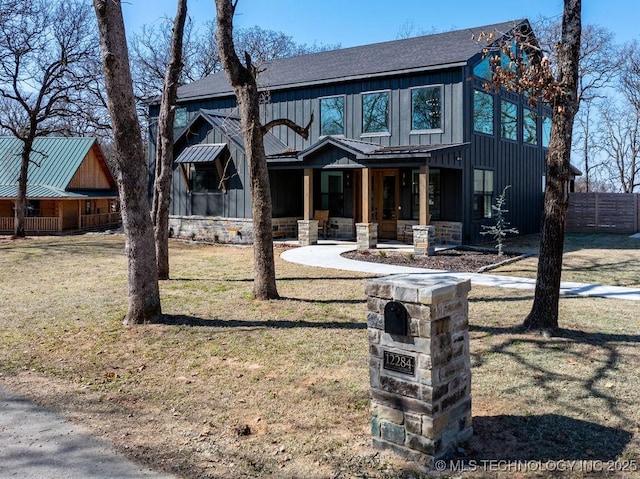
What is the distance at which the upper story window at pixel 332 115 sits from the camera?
1841 cm

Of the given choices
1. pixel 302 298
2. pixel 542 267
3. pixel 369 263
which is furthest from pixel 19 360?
pixel 369 263

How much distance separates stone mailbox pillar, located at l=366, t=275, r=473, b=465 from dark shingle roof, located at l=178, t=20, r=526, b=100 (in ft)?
42.3

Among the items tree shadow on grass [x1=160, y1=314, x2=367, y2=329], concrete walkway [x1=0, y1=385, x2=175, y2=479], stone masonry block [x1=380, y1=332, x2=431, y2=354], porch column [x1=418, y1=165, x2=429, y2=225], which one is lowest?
concrete walkway [x1=0, y1=385, x2=175, y2=479]

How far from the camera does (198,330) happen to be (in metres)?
7.05

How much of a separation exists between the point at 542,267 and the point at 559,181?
1022mm

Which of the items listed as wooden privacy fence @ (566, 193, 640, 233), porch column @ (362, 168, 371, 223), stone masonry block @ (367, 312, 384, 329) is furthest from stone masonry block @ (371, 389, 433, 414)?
wooden privacy fence @ (566, 193, 640, 233)

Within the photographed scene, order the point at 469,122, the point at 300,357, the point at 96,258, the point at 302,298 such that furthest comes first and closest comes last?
the point at 469,122 → the point at 96,258 → the point at 302,298 → the point at 300,357

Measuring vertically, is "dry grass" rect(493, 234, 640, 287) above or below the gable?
below

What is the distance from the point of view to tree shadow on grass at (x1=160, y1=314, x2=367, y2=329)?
23.6 ft

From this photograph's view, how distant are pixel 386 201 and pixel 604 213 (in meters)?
11.4

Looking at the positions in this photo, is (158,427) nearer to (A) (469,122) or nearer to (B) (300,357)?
(B) (300,357)

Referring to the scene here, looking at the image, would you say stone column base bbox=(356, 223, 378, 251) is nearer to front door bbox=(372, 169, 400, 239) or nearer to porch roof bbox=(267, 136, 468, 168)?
porch roof bbox=(267, 136, 468, 168)

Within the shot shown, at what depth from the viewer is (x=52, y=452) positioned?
3.95m

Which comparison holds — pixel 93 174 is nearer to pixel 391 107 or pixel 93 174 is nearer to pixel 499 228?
pixel 391 107
